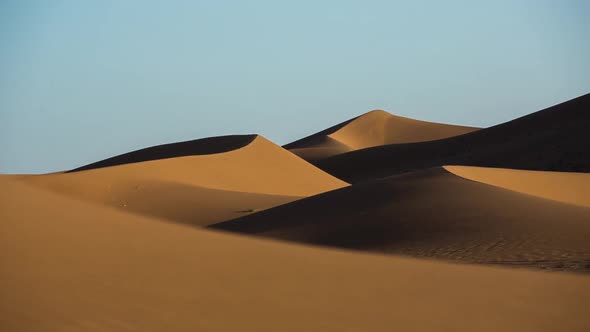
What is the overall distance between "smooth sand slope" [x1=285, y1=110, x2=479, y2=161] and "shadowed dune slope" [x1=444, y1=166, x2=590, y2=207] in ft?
162

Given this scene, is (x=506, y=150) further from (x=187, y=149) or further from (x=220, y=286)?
(x=220, y=286)

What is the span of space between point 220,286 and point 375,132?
8599cm

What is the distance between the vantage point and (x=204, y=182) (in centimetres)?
3616

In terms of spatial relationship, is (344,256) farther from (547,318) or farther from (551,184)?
(551,184)

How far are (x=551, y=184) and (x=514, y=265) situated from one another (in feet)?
58.6

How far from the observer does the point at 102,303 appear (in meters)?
5.31

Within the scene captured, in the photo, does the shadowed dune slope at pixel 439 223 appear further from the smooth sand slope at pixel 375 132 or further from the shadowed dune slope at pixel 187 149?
the smooth sand slope at pixel 375 132

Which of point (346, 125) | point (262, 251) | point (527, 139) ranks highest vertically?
point (346, 125)

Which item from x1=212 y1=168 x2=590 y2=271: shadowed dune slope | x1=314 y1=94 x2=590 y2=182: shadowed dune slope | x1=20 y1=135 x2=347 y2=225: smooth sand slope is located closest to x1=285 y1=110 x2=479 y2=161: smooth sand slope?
x1=314 y1=94 x2=590 y2=182: shadowed dune slope

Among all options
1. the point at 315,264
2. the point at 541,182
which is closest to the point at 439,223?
the point at 315,264

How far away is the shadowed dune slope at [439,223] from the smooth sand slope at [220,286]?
5.12m

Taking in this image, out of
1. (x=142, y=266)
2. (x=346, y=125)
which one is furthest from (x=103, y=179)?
(x=346, y=125)

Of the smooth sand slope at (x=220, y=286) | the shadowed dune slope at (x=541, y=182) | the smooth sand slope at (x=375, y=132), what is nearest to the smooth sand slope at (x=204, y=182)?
the shadowed dune slope at (x=541, y=182)

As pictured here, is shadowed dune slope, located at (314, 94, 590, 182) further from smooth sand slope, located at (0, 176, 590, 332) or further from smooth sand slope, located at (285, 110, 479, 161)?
smooth sand slope, located at (0, 176, 590, 332)
